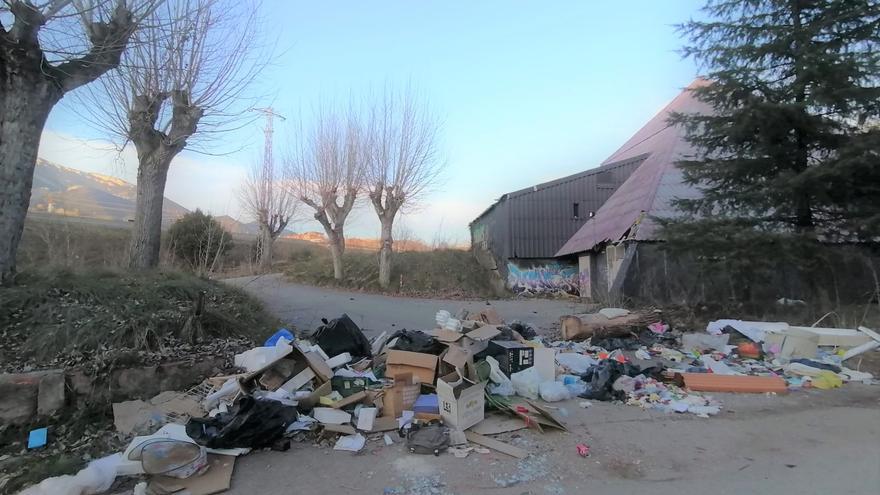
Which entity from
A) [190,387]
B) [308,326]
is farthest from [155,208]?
[190,387]

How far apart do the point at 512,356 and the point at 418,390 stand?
1577 mm

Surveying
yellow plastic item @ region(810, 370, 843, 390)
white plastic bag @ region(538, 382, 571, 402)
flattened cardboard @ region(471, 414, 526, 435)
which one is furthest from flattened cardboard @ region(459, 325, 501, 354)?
yellow plastic item @ region(810, 370, 843, 390)

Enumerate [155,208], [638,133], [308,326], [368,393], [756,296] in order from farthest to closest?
[638,133]
[756,296]
[308,326]
[155,208]
[368,393]

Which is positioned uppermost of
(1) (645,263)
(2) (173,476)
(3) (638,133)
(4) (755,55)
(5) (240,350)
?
(3) (638,133)

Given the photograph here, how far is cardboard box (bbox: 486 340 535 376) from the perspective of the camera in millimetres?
Result: 6375

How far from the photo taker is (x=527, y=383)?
5.88 meters

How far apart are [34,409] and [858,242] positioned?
15.2m

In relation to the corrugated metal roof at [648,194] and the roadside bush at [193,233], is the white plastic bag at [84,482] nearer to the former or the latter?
the corrugated metal roof at [648,194]

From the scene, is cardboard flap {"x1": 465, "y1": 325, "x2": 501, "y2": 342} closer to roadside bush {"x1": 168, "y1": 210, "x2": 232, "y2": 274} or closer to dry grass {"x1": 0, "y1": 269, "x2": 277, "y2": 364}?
dry grass {"x1": 0, "y1": 269, "x2": 277, "y2": 364}

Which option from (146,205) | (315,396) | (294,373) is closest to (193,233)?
(146,205)

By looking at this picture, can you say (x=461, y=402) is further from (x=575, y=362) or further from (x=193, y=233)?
(x=193, y=233)

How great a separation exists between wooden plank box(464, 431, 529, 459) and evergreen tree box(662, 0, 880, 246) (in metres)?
8.34

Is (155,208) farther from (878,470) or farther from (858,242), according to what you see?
(858,242)

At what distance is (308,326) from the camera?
10570mm
